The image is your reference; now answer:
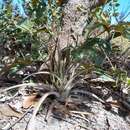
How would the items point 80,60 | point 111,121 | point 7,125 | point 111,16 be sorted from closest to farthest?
point 7,125 → point 111,121 → point 80,60 → point 111,16

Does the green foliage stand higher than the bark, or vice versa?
the bark

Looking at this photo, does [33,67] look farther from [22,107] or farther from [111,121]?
[111,121]

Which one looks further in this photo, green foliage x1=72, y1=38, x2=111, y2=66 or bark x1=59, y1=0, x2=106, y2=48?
bark x1=59, y1=0, x2=106, y2=48

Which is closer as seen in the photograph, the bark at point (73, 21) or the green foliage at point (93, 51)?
the green foliage at point (93, 51)

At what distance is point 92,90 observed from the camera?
356 cm

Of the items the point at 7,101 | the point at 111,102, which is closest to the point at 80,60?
the point at 111,102

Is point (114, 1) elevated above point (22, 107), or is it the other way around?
point (114, 1)

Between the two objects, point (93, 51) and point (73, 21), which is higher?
point (73, 21)

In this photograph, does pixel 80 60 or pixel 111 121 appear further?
pixel 80 60

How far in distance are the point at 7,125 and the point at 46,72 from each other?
25.3 inches

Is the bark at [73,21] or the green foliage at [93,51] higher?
A: the bark at [73,21]

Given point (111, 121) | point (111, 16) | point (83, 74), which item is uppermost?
point (111, 16)

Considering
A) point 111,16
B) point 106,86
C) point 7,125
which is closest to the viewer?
point 7,125

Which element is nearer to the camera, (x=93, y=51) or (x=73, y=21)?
(x=93, y=51)
